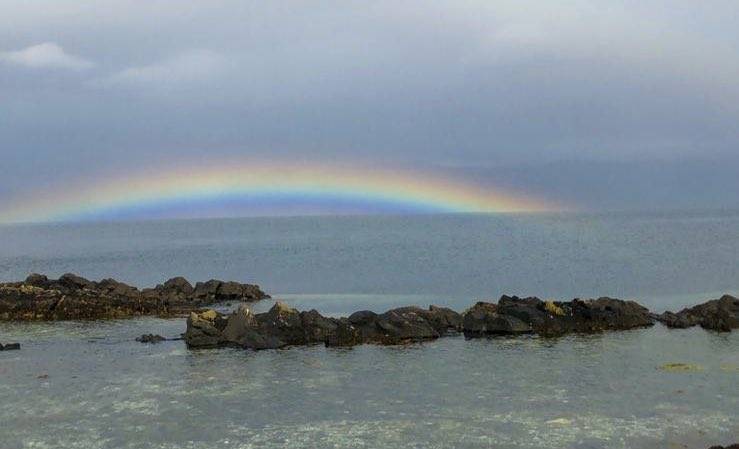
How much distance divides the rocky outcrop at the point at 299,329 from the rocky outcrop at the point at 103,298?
52.9 feet

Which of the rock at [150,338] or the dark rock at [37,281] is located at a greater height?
the dark rock at [37,281]

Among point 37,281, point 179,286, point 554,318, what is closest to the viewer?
point 554,318

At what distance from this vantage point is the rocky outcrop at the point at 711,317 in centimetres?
4538

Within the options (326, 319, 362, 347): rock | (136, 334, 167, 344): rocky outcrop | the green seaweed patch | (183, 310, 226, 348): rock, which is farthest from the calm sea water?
(183, 310, 226, 348): rock

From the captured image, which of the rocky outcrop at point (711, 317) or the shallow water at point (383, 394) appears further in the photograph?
the rocky outcrop at point (711, 317)

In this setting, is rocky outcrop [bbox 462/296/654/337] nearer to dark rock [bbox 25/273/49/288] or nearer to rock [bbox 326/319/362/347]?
rock [bbox 326/319/362/347]

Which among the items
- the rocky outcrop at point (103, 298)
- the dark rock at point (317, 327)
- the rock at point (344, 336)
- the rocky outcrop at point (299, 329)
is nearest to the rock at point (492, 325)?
the rocky outcrop at point (299, 329)

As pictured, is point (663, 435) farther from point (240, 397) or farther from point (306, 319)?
point (306, 319)

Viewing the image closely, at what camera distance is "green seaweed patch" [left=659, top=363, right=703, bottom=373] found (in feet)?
109

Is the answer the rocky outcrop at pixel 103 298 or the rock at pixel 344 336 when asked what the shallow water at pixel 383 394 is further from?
the rocky outcrop at pixel 103 298

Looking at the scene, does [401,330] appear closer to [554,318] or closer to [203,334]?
[554,318]

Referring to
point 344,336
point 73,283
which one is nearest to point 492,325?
point 344,336

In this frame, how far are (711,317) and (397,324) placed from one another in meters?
21.2

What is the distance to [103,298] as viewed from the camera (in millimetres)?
61312
